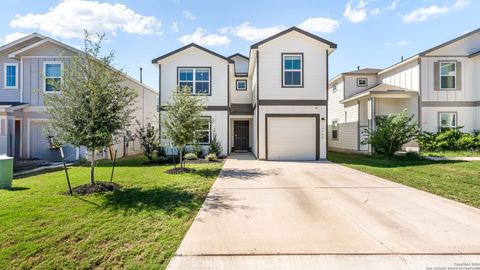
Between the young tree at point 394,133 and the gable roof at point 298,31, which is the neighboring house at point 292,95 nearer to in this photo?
the gable roof at point 298,31

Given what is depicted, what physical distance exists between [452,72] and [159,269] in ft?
66.7

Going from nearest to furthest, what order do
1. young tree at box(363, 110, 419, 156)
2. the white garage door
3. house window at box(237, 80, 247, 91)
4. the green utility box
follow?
the green utility box, young tree at box(363, 110, 419, 156), the white garage door, house window at box(237, 80, 247, 91)

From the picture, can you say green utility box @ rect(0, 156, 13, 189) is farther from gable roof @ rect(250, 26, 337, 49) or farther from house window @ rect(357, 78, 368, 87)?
house window @ rect(357, 78, 368, 87)

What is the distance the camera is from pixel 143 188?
7551 millimetres

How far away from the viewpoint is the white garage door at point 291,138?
14680 mm

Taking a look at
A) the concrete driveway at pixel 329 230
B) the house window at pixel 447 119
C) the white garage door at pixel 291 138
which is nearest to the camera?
the concrete driveway at pixel 329 230

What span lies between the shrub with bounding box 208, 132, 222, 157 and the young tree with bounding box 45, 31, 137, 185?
810 cm

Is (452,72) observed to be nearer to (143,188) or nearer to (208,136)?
(208,136)

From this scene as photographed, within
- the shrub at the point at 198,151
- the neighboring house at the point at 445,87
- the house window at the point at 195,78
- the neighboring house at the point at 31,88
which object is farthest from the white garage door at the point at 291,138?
the neighboring house at the point at 31,88

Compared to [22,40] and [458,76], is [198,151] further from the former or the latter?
[458,76]

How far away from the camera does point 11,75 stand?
49.4ft

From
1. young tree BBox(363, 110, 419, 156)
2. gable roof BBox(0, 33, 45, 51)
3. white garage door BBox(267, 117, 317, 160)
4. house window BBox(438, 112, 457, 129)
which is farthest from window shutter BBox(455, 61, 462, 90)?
gable roof BBox(0, 33, 45, 51)

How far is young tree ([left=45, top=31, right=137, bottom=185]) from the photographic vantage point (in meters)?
7.01

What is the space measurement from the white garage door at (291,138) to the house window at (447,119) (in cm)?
871
